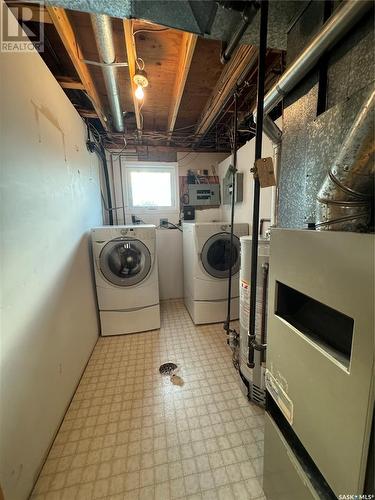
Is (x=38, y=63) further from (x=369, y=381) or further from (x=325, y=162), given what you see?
(x=369, y=381)

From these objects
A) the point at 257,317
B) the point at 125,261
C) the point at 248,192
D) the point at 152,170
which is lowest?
the point at 257,317

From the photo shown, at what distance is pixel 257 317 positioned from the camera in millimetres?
1375

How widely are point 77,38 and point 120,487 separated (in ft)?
8.71

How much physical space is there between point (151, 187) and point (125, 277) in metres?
1.59

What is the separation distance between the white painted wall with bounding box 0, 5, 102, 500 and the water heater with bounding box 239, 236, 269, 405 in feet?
4.16

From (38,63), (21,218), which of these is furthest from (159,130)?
(21,218)

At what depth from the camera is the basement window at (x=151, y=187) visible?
3180mm

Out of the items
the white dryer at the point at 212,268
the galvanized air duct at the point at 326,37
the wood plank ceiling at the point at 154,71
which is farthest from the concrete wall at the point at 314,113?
the white dryer at the point at 212,268

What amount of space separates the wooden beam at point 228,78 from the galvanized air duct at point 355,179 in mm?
1094

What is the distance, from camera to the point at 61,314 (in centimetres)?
146

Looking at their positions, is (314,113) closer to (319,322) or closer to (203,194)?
(319,322)

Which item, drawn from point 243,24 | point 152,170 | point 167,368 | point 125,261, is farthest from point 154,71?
point 167,368

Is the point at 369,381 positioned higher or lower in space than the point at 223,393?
higher

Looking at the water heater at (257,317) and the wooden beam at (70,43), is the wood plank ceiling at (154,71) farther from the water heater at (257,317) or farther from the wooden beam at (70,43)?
the water heater at (257,317)
